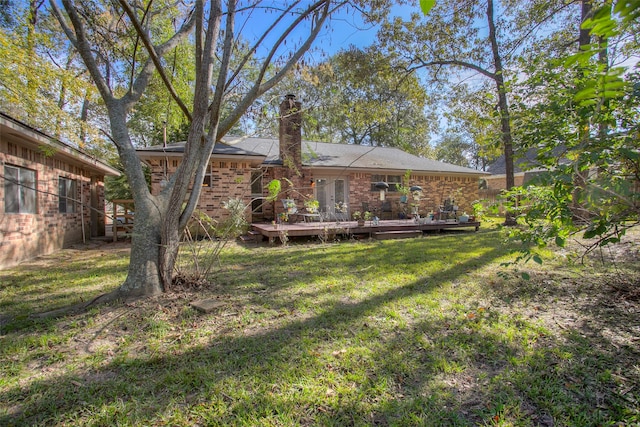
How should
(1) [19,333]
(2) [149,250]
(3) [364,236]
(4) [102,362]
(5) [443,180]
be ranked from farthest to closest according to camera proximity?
(5) [443,180] → (3) [364,236] → (2) [149,250] → (1) [19,333] → (4) [102,362]

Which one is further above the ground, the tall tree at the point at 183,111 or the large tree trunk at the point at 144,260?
the tall tree at the point at 183,111

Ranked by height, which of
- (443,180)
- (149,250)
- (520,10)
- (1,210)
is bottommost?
(149,250)

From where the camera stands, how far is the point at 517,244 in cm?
779

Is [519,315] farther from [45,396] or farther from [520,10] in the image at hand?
[520,10]

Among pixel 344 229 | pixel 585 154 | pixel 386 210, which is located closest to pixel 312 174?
pixel 386 210

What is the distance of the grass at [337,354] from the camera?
2.08 m

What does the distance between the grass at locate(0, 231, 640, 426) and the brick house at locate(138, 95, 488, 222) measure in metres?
6.28

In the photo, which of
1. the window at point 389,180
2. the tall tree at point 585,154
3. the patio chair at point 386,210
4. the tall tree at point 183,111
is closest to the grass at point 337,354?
the tall tree at point 183,111

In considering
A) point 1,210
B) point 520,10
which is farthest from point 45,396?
point 520,10

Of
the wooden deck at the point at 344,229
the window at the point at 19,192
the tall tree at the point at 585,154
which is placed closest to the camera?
the tall tree at the point at 585,154

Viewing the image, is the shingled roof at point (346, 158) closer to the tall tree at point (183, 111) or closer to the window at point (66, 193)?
the window at point (66, 193)

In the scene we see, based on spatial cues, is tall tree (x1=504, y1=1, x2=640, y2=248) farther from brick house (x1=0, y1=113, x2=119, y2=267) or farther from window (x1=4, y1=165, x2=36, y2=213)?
window (x1=4, y1=165, x2=36, y2=213)

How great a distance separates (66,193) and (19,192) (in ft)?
9.45

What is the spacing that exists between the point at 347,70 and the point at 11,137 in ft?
34.3
